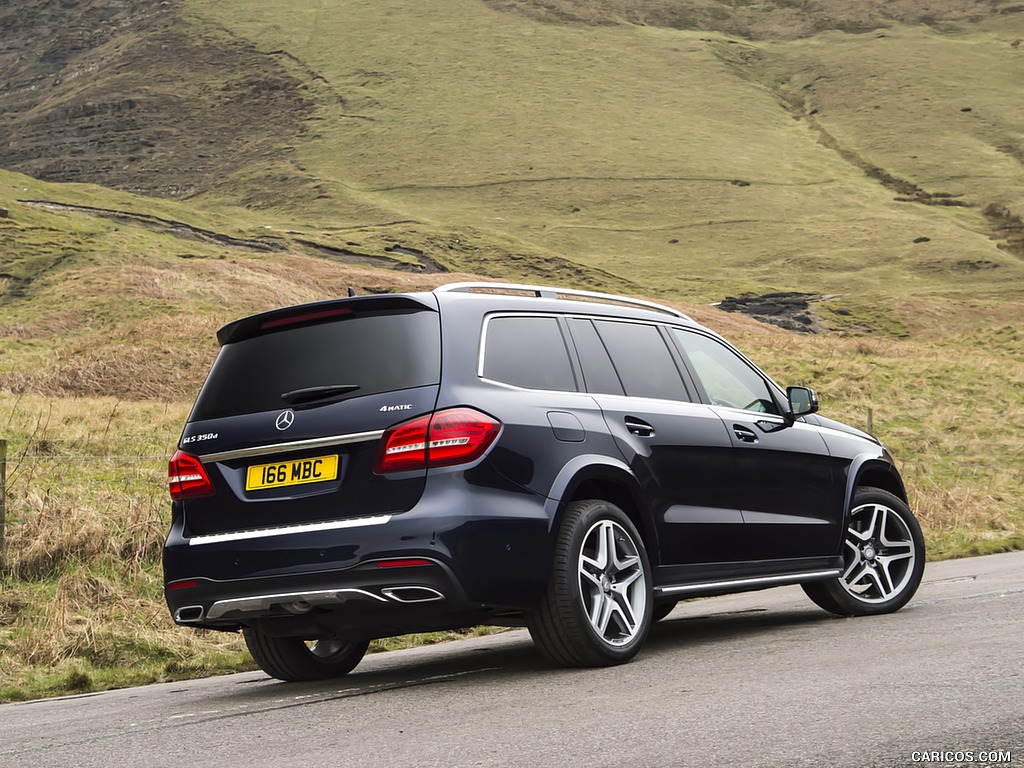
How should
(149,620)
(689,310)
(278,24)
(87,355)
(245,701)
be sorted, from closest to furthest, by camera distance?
1. (245,701)
2. (149,620)
3. (87,355)
4. (689,310)
5. (278,24)

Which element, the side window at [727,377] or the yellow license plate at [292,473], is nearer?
the yellow license plate at [292,473]

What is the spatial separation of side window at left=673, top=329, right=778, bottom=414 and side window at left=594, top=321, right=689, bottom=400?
0.28 m

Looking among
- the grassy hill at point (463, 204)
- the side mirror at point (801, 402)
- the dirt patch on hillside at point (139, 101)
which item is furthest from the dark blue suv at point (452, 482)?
the dirt patch on hillside at point (139, 101)

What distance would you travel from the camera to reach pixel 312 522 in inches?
253

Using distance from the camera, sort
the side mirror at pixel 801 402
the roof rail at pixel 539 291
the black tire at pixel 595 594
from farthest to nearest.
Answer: the side mirror at pixel 801 402, the roof rail at pixel 539 291, the black tire at pixel 595 594

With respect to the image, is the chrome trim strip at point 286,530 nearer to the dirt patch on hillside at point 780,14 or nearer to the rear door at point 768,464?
the rear door at point 768,464

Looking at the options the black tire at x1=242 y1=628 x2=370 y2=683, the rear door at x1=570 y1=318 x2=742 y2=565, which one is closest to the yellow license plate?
the black tire at x1=242 y1=628 x2=370 y2=683

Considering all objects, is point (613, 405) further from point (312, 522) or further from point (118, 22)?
point (118, 22)

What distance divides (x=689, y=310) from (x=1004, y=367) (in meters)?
19.0

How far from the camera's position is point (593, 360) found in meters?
7.41

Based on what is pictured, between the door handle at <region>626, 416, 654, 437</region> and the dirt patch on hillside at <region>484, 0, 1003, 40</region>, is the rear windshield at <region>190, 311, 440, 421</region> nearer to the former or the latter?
the door handle at <region>626, 416, 654, 437</region>

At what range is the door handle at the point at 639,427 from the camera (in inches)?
284

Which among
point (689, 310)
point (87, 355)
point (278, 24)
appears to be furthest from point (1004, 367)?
point (278, 24)

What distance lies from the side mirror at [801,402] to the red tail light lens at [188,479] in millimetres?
3826
